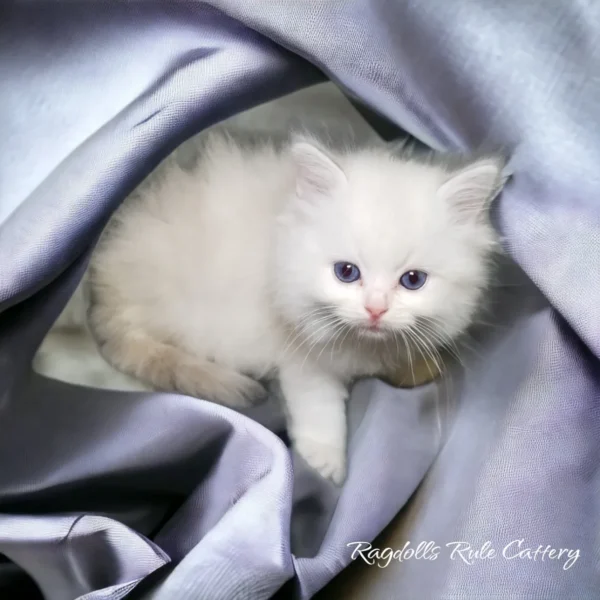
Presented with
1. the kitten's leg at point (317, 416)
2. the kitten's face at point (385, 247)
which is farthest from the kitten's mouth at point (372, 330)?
the kitten's leg at point (317, 416)

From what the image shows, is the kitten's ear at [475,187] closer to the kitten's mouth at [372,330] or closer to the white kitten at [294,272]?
the white kitten at [294,272]

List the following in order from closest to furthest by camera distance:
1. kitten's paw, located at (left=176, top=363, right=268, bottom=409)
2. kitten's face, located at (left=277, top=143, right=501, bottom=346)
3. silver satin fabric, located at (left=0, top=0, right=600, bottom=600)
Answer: silver satin fabric, located at (left=0, top=0, right=600, bottom=600)
kitten's face, located at (left=277, top=143, right=501, bottom=346)
kitten's paw, located at (left=176, top=363, right=268, bottom=409)

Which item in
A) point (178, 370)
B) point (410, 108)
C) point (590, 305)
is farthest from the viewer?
point (178, 370)

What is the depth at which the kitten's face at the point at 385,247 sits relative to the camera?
793mm

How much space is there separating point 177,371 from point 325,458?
0.26 metres

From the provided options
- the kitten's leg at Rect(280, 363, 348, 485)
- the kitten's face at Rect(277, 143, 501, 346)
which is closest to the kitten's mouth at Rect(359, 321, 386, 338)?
the kitten's face at Rect(277, 143, 501, 346)

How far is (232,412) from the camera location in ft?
2.59

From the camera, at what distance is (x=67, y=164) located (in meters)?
0.74

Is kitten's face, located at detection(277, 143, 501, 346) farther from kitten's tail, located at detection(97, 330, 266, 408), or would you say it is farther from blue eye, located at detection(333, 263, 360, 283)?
kitten's tail, located at detection(97, 330, 266, 408)

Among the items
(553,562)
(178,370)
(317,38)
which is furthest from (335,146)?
(553,562)

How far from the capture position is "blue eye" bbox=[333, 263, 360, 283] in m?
0.82

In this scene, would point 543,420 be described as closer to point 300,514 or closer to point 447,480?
point 447,480

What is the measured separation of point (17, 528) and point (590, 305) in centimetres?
66

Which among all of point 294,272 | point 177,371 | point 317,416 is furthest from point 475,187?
point 177,371
